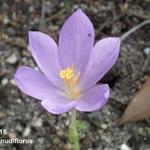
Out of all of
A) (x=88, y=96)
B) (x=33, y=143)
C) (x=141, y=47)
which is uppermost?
(x=88, y=96)

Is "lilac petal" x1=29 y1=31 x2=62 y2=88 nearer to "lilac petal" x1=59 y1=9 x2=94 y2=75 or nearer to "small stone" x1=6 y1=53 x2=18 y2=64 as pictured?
"lilac petal" x1=59 y1=9 x2=94 y2=75

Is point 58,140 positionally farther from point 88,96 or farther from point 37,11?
point 37,11

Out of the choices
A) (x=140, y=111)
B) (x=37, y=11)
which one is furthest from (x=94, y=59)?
(x=37, y=11)

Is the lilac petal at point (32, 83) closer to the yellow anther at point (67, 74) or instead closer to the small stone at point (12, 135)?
the yellow anther at point (67, 74)

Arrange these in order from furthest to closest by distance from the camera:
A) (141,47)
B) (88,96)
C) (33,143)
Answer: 1. (141,47)
2. (33,143)
3. (88,96)

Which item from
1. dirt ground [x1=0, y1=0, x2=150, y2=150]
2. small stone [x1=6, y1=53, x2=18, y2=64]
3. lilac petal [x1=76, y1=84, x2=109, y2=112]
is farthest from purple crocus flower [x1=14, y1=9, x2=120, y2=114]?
small stone [x1=6, y1=53, x2=18, y2=64]

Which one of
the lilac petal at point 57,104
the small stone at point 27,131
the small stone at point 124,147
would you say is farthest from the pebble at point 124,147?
the lilac petal at point 57,104
